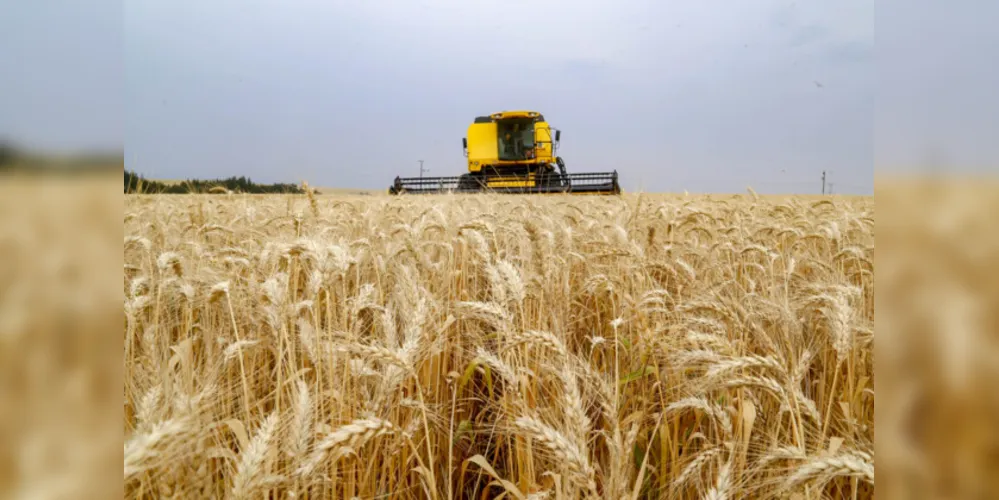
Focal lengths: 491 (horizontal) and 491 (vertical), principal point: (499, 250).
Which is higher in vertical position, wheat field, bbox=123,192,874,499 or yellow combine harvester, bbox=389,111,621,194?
yellow combine harvester, bbox=389,111,621,194

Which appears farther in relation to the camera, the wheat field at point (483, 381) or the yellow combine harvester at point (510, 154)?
the yellow combine harvester at point (510, 154)

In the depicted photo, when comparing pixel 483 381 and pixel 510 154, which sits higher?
pixel 510 154

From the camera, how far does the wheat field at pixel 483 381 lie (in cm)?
98

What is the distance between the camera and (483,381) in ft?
6.61

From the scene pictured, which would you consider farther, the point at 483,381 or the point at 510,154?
the point at 510,154

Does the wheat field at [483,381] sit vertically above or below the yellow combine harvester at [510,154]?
below

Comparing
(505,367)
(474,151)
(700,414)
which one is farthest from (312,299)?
(474,151)

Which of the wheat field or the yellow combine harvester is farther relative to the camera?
the yellow combine harvester

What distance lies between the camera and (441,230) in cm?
294

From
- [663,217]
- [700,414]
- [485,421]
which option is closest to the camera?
[700,414]

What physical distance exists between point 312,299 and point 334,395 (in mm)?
377

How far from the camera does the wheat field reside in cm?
98
